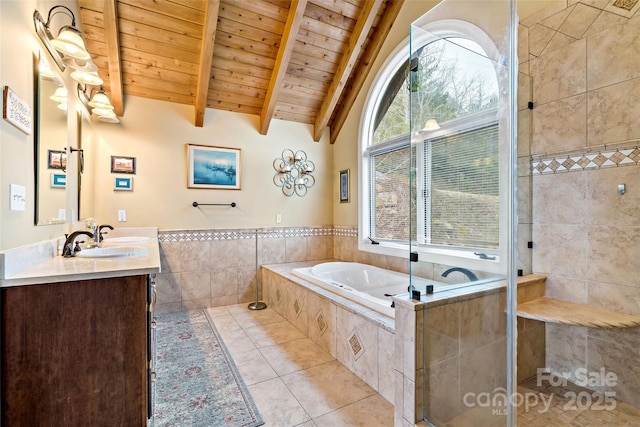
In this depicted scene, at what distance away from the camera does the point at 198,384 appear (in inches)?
77.4

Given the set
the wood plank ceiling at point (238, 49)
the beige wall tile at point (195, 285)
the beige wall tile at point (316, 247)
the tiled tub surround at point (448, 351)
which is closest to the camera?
the tiled tub surround at point (448, 351)

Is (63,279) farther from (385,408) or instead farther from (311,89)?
(311,89)

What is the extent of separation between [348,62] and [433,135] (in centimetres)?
172

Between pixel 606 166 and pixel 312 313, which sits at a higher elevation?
pixel 606 166

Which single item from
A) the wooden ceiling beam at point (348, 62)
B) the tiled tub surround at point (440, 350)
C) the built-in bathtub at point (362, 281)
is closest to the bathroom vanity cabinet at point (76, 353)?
the tiled tub surround at point (440, 350)

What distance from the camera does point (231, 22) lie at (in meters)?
2.86

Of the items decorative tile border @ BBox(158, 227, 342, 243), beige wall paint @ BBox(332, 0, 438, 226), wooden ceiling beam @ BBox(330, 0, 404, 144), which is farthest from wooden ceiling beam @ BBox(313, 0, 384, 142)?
decorative tile border @ BBox(158, 227, 342, 243)

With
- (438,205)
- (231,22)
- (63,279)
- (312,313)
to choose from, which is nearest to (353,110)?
(231,22)

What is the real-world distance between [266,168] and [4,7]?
2.71 m

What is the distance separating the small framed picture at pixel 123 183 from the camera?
3.12m

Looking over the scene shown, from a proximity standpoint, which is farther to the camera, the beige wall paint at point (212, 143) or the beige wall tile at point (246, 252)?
the beige wall tile at point (246, 252)

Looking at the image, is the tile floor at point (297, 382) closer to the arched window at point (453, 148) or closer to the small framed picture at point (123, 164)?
the arched window at point (453, 148)

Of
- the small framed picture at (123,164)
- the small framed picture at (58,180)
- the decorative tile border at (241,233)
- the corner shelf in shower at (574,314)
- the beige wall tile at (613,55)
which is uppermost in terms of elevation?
the beige wall tile at (613,55)

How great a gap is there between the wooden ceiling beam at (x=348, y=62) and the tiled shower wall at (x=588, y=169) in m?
1.46
